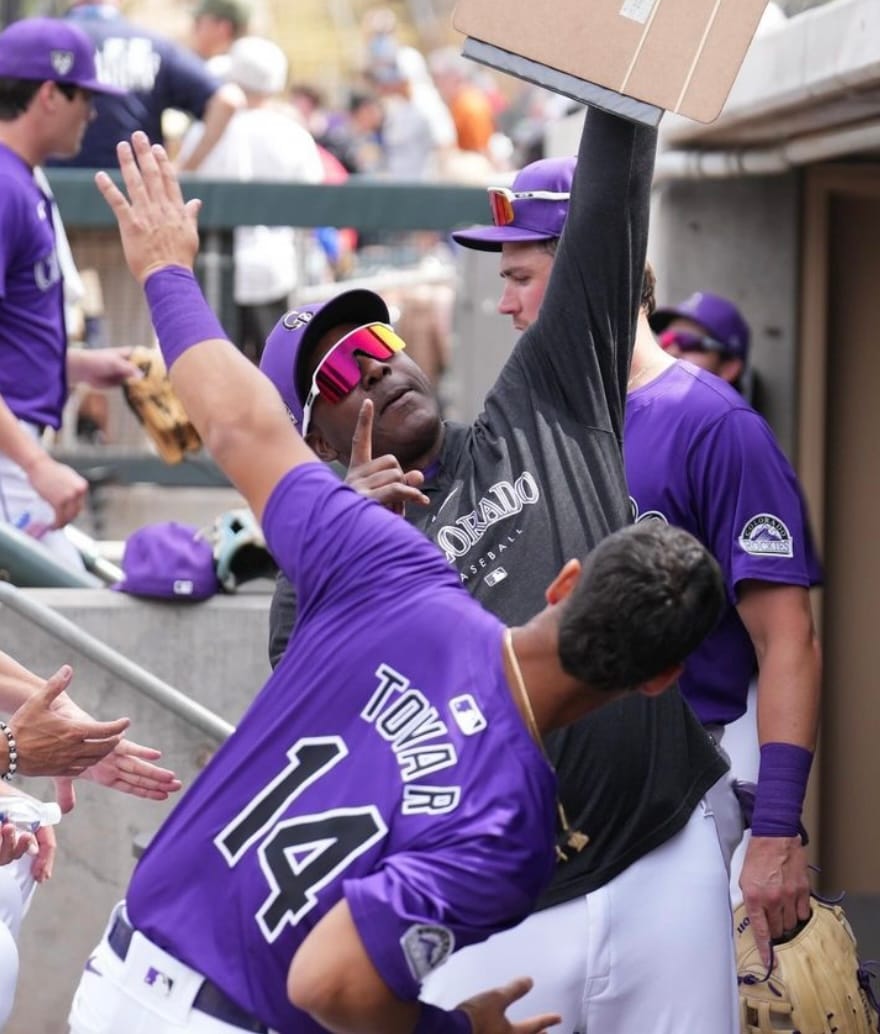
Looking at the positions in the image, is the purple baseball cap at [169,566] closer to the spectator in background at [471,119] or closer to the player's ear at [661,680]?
the player's ear at [661,680]

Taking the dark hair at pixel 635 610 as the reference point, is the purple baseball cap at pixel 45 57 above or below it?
above

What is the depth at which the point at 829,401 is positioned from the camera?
6102mm

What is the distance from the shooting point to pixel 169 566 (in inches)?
199

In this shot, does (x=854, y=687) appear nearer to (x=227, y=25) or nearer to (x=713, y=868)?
(x=713, y=868)

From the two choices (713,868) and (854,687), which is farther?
(854,687)

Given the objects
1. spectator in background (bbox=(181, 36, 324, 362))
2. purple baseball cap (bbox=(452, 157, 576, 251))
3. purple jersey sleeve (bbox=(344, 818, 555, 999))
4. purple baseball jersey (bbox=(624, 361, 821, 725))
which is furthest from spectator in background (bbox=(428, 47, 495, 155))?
purple jersey sleeve (bbox=(344, 818, 555, 999))

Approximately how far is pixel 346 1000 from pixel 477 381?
7.36 metres

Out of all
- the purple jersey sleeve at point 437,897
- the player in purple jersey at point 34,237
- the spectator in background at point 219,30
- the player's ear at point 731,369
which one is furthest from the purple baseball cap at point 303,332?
the spectator in background at point 219,30

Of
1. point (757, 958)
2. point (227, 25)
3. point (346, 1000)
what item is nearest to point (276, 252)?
point (227, 25)

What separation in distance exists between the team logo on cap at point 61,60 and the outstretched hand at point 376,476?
296 centimetres

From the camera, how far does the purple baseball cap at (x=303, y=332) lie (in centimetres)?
325

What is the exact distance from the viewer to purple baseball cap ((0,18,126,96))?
558 centimetres

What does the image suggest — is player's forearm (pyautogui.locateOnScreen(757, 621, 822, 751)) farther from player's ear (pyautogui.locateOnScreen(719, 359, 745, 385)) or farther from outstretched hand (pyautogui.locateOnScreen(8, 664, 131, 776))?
player's ear (pyautogui.locateOnScreen(719, 359, 745, 385))

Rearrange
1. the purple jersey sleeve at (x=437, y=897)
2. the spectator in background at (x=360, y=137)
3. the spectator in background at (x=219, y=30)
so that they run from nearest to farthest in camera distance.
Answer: the purple jersey sleeve at (x=437, y=897)
the spectator in background at (x=219, y=30)
the spectator in background at (x=360, y=137)
